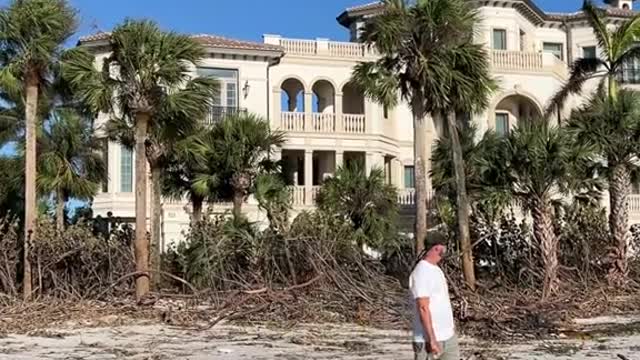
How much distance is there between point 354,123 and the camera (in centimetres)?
3703

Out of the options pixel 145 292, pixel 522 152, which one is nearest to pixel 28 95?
pixel 145 292

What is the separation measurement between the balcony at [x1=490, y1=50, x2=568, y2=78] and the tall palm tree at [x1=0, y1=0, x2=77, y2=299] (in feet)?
60.0

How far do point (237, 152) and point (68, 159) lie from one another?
254 inches

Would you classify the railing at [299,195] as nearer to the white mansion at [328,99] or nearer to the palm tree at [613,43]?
the white mansion at [328,99]

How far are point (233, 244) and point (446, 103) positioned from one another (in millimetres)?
6470

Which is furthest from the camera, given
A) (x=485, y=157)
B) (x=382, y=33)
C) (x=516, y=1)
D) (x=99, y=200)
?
(x=516, y=1)

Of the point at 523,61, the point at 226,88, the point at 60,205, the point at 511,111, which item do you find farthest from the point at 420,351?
the point at 511,111

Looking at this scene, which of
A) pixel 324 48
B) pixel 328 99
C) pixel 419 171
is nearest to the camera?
pixel 419 171

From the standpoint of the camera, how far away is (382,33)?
23922 millimetres

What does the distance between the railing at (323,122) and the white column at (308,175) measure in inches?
38.9

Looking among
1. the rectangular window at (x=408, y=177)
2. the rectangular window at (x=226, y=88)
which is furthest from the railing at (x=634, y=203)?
the rectangular window at (x=226, y=88)

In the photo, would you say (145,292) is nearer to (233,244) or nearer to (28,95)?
(233,244)

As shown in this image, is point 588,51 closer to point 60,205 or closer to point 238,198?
point 238,198

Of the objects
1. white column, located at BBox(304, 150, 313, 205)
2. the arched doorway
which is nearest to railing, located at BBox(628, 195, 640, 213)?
the arched doorway
